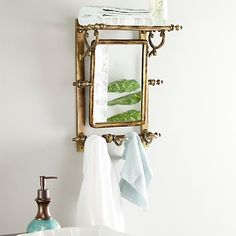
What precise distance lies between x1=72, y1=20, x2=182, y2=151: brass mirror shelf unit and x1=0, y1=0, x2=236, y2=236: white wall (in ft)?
0.10

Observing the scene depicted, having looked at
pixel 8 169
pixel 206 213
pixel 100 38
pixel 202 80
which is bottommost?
pixel 206 213

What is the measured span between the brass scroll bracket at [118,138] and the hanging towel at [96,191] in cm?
5

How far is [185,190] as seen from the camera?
2520 mm

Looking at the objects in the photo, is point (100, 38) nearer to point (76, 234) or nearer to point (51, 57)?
point (51, 57)

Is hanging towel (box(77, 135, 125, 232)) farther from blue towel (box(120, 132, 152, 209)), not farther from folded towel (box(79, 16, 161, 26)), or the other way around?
folded towel (box(79, 16, 161, 26))

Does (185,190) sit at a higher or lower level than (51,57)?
lower

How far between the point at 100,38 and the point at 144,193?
23.1 inches

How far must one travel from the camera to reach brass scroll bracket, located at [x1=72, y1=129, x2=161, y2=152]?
2.25 meters

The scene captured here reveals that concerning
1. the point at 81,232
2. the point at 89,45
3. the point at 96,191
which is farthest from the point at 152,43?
the point at 81,232

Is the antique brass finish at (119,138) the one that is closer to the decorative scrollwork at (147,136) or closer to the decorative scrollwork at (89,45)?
the decorative scrollwork at (147,136)

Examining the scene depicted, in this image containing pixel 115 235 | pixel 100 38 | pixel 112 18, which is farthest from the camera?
pixel 100 38

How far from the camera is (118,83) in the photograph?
2273 mm

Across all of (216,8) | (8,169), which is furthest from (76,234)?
(216,8)

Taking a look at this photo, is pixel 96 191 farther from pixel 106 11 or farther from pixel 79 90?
pixel 106 11
